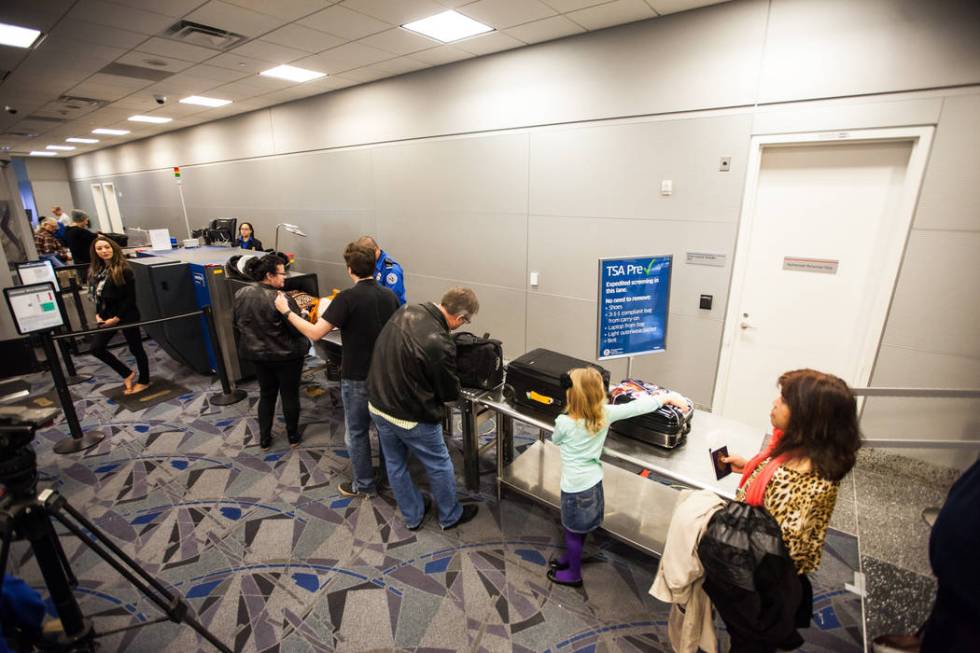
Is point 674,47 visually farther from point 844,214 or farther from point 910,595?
point 910,595

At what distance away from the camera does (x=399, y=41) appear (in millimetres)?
3877

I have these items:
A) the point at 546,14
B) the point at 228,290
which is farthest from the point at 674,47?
the point at 228,290

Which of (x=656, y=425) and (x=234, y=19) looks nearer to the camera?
(x=656, y=425)

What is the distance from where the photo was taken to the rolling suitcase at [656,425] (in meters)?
2.02

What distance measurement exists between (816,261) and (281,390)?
406cm

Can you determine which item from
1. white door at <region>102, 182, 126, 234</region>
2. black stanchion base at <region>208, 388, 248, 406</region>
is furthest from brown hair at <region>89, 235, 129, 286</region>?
white door at <region>102, 182, 126, 234</region>

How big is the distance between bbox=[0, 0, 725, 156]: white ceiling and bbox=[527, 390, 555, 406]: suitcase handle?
273cm

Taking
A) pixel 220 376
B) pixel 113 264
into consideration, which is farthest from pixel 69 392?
pixel 113 264

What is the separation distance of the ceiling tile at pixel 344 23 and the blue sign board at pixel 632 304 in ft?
8.95

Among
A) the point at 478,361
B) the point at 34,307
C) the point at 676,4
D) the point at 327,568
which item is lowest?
the point at 327,568

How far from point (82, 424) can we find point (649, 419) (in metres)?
4.80

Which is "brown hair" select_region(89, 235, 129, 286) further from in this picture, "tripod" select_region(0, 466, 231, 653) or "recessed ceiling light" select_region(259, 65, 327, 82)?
"tripod" select_region(0, 466, 231, 653)

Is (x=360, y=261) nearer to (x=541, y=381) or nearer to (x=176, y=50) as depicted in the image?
(x=541, y=381)

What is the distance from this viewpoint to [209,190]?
8539mm
